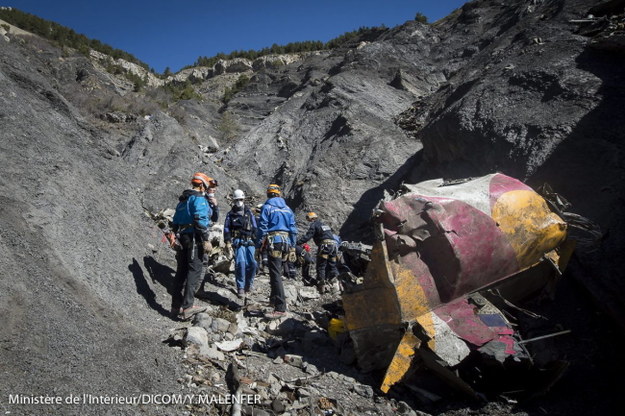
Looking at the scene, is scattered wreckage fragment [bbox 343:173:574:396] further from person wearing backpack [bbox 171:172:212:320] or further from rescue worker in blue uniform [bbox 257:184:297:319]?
person wearing backpack [bbox 171:172:212:320]

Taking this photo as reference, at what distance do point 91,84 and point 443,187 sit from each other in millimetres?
16545

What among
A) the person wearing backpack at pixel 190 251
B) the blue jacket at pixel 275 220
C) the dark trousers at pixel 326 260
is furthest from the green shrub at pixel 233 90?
the person wearing backpack at pixel 190 251

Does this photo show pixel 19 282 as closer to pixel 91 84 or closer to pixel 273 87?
pixel 91 84

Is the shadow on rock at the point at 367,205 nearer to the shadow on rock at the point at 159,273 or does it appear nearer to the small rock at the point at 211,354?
the shadow on rock at the point at 159,273

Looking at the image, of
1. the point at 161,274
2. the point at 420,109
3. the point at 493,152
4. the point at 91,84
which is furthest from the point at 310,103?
the point at 161,274

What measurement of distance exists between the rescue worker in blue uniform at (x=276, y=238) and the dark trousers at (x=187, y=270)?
104 centimetres

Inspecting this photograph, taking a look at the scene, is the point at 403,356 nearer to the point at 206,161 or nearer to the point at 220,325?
the point at 220,325

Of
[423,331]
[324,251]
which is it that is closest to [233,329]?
[423,331]

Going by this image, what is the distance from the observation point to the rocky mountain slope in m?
3.11

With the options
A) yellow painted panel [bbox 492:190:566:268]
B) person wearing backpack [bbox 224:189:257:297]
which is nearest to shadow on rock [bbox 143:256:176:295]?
person wearing backpack [bbox 224:189:257:297]

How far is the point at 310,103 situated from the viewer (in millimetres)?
17609

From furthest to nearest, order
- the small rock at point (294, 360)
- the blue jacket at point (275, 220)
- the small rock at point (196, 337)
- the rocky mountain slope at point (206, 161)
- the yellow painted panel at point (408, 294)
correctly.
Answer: the blue jacket at point (275, 220), the small rock at point (294, 360), the small rock at point (196, 337), the yellow painted panel at point (408, 294), the rocky mountain slope at point (206, 161)

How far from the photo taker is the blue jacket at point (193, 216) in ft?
15.3

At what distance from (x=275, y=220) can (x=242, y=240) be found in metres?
0.92
